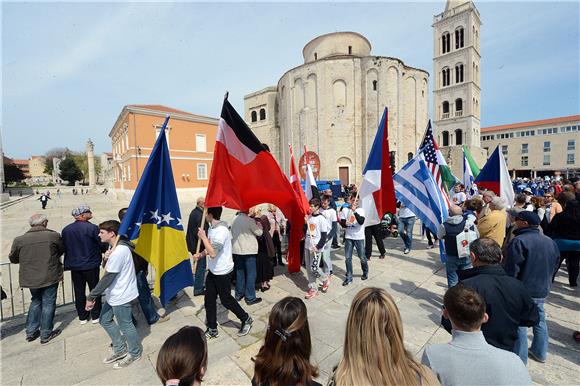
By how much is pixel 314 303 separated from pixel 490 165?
21.1 feet

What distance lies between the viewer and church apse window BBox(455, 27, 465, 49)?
4241 cm

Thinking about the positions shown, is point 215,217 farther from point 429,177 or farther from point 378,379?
point 429,177

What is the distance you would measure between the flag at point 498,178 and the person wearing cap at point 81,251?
9.00m

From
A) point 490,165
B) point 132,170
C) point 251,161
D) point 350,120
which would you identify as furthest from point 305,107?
point 251,161

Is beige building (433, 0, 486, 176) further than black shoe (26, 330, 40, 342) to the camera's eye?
Yes

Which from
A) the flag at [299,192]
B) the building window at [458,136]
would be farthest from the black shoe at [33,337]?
the building window at [458,136]

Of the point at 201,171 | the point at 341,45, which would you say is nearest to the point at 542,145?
the point at 341,45

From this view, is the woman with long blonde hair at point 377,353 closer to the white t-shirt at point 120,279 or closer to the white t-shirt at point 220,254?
the white t-shirt at point 220,254

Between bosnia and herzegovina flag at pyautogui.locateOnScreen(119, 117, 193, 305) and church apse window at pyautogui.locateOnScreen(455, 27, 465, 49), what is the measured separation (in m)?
53.8

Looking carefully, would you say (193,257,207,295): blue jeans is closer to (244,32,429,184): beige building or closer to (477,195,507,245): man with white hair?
(477,195,507,245): man with white hair

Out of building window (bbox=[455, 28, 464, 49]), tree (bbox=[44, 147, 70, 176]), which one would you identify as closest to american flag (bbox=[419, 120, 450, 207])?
building window (bbox=[455, 28, 464, 49])

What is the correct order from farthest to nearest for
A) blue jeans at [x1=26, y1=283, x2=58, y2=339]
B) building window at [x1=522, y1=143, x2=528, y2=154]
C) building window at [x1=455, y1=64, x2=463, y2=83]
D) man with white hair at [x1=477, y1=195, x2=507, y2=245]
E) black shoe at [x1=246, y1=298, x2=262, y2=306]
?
1. building window at [x1=522, y1=143, x2=528, y2=154]
2. building window at [x1=455, y1=64, x2=463, y2=83]
3. black shoe at [x1=246, y1=298, x2=262, y2=306]
4. man with white hair at [x1=477, y1=195, x2=507, y2=245]
5. blue jeans at [x1=26, y1=283, x2=58, y2=339]

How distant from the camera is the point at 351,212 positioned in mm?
5633

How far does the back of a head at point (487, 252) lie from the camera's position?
246 cm
